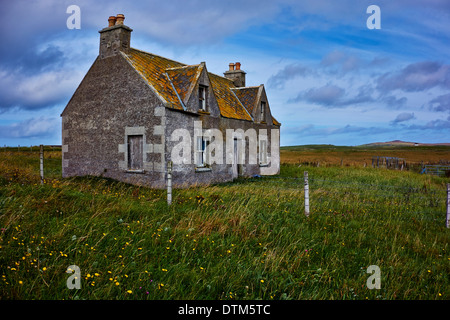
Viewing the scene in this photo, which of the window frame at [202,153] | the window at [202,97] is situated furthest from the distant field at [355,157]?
the window at [202,97]

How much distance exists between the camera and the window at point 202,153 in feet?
52.0

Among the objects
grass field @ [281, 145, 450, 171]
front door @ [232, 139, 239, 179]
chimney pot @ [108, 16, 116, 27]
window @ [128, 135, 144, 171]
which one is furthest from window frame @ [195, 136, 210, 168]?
grass field @ [281, 145, 450, 171]

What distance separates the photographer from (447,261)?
246 inches

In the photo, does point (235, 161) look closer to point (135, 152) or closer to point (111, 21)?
point (135, 152)

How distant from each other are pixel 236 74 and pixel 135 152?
13.4m

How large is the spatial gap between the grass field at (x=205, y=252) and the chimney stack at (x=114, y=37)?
9.45 metres

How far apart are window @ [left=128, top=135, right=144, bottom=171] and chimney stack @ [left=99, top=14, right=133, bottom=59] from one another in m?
4.57

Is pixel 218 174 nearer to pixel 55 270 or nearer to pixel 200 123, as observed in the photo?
pixel 200 123

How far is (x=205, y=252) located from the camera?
17.9 ft

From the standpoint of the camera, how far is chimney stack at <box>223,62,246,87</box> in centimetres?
2506

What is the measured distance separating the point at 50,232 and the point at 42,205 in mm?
1916
